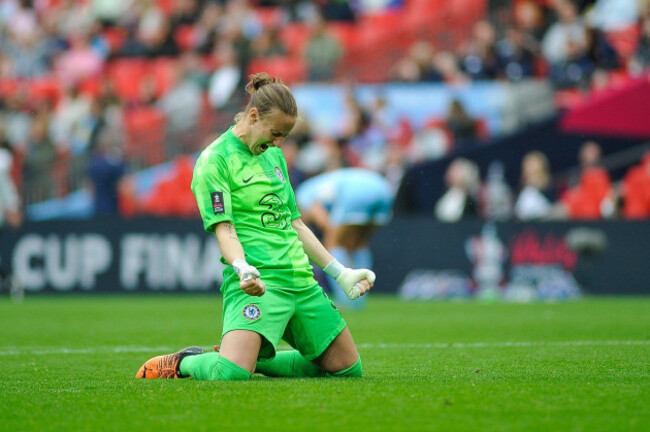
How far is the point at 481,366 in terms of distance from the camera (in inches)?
260

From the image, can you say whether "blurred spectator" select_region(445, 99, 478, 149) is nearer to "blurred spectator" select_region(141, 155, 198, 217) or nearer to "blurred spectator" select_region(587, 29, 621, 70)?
"blurred spectator" select_region(587, 29, 621, 70)

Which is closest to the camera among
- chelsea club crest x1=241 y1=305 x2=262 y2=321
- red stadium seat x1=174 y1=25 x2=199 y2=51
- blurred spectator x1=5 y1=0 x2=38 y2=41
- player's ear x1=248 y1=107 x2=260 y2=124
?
chelsea club crest x1=241 y1=305 x2=262 y2=321

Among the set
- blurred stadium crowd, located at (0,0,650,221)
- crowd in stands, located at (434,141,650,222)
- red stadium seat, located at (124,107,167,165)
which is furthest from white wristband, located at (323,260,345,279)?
red stadium seat, located at (124,107,167,165)

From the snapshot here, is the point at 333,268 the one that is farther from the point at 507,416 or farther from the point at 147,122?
the point at 147,122

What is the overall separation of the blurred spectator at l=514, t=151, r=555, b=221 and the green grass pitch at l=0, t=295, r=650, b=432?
4.95m

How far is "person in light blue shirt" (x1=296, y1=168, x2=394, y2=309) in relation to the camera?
13359mm

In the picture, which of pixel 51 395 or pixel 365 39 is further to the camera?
pixel 365 39

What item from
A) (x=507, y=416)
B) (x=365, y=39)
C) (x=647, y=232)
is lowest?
(x=507, y=416)

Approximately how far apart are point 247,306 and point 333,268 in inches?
25.8

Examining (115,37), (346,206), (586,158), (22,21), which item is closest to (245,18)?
(115,37)

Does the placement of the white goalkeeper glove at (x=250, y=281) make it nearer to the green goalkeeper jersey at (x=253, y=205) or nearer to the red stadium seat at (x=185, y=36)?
the green goalkeeper jersey at (x=253, y=205)

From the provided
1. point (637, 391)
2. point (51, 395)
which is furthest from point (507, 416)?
point (51, 395)

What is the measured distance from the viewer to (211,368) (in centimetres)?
580

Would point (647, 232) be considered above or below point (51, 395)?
above
